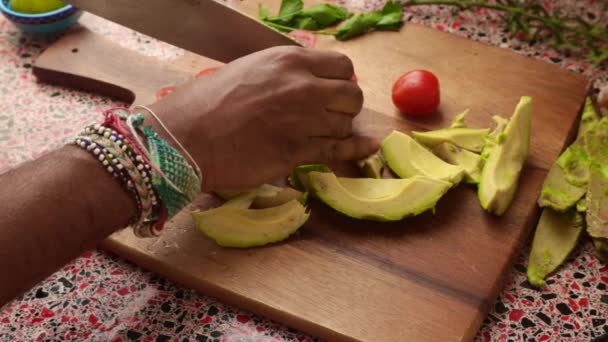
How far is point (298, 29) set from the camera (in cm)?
194

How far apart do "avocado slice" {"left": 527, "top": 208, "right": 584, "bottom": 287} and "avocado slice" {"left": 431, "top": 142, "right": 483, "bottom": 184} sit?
0.17 meters

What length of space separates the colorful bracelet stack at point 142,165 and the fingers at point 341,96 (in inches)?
14.9

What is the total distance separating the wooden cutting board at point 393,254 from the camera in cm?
123

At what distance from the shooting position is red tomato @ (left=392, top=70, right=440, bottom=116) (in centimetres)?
161

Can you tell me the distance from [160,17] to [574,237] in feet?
3.43

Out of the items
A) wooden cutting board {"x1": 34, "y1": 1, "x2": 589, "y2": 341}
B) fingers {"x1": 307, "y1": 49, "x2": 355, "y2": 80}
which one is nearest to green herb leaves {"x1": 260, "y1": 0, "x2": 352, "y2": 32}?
wooden cutting board {"x1": 34, "y1": 1, "x2": 589, "y2": 341}

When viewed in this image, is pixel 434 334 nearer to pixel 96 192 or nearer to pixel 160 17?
pixel 96 192

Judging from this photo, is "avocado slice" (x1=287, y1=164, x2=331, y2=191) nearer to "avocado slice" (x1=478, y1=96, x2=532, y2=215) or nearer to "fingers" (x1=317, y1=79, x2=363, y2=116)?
"fingers" (x1=317, y1=79, x2=363, y2=116)

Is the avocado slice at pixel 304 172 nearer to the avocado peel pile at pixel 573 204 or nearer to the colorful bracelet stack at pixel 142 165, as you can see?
the colorful bracelet stack at pixel 142 165

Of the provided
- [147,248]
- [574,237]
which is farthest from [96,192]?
[574,237]

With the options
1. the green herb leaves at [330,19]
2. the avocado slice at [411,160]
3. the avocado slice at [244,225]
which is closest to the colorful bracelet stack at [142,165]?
the avocado slice at [244,225]

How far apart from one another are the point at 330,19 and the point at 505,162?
2.45 ft

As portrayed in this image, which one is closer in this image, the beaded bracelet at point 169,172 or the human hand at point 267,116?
the beaded bracelet at point 169,172

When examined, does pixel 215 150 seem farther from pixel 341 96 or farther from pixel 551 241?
pixel 551 241
